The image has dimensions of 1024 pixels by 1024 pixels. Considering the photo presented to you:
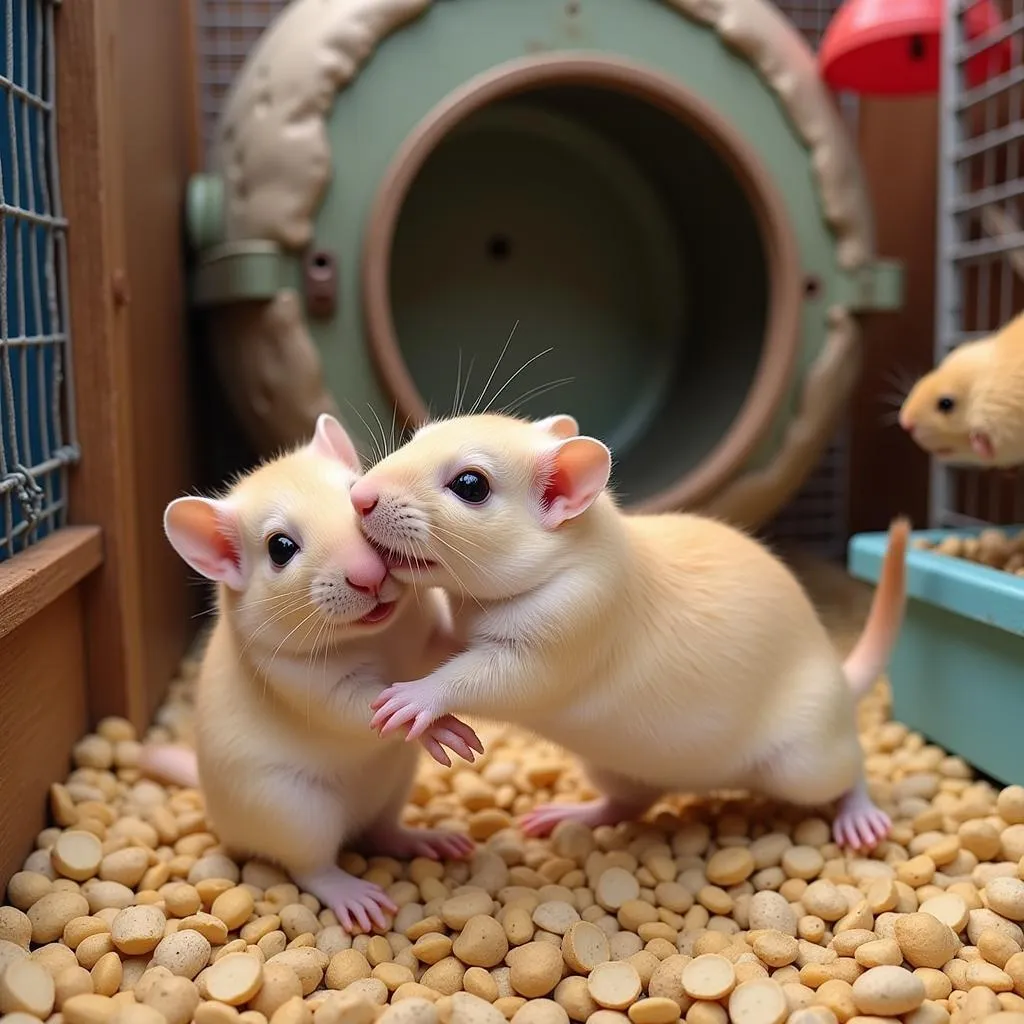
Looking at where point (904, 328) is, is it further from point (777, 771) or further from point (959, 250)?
point (777, 771)

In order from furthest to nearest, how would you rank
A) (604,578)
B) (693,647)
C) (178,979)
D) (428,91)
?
(428,91) → (693,647) → (604,578) → (178,979)

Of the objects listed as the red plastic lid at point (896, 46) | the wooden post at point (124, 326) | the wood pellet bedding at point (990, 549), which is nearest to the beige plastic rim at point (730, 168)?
the red plastic lid at point (896, 46)

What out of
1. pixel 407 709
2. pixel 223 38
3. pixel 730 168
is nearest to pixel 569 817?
pixel 407 709

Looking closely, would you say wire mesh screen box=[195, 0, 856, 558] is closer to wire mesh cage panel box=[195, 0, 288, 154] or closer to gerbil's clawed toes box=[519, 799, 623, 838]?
wire mesh cage panel box=[195, 0, 288, 154]

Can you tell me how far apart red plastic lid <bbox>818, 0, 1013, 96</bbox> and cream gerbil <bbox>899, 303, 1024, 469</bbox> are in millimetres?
924

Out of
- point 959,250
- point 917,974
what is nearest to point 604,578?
point 917,974

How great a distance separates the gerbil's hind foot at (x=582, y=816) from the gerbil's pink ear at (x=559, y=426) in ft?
1.99

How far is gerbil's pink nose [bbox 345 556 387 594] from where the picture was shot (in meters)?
1.20

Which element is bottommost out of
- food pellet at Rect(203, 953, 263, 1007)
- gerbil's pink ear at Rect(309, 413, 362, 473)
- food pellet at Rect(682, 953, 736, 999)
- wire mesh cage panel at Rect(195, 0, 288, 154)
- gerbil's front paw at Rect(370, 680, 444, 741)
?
Answer: food pellet at Rect(682, 953, 736, 999)

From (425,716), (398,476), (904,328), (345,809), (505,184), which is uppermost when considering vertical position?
(505,184)

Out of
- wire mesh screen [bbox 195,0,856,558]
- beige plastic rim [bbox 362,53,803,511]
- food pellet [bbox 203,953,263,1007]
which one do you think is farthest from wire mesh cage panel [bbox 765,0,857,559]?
food pellet [bbox 203,953,263,1007]

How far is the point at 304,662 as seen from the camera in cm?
131

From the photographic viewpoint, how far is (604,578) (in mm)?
1313

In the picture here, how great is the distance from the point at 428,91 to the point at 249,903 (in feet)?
5.59
